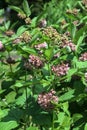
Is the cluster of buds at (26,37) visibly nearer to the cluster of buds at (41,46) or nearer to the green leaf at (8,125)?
the cluster of buds at (41,46)

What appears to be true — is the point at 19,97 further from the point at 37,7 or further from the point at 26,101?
the point at 37,7

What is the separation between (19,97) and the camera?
328cm

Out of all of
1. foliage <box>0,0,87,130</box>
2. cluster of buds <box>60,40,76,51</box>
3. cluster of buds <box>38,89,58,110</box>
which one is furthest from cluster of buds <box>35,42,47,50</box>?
cluster of buds <box>38,89,58,110</box>

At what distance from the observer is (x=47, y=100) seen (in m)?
2.85

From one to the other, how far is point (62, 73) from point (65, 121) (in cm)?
41

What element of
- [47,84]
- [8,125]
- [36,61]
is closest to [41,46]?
[36,61]

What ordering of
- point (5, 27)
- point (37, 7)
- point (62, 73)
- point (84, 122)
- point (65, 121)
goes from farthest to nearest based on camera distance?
point (37, 7), point (5, 27), point (84, 122), point (65, 121), point (62, 73)

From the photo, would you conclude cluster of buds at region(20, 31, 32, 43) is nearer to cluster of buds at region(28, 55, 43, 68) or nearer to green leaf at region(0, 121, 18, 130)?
cluster of buds at region(28, 55, 43, 68)

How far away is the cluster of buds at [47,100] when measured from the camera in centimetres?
285

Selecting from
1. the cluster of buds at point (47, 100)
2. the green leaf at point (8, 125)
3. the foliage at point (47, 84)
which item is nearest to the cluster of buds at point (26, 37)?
the foliage at point (47, 84)

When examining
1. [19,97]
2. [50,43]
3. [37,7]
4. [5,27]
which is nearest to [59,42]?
[50,43]

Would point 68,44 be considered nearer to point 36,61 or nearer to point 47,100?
point 36,61

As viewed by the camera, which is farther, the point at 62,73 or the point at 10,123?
the point at 10,123

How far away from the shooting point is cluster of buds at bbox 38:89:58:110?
285cm
